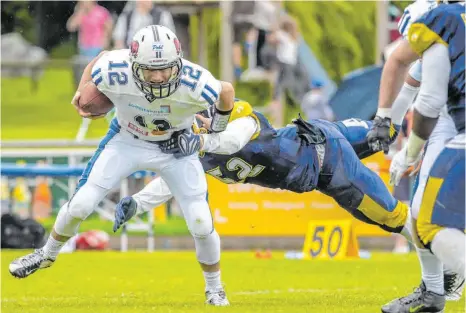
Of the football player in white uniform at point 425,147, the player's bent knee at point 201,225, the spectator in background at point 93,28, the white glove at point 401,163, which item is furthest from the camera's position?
the spectator in background at point 93,28

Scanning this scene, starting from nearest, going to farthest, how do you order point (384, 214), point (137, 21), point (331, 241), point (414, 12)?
1. point (414, 12)
2. point (384, 214)
3. point (331, 241)
4. point (137, 21)

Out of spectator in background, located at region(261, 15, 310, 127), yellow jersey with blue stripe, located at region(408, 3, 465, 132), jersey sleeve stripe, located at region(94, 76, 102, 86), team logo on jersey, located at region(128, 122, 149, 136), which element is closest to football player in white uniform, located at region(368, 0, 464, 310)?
yellow jersey with blue stripe, located at region(408, 3, 465, 132)

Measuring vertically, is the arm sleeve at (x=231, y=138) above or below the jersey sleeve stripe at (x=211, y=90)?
below

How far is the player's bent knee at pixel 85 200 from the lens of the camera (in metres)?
7.27

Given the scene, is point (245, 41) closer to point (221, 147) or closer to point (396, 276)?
point (396, 276)

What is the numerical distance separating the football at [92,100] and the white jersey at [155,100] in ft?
0.28

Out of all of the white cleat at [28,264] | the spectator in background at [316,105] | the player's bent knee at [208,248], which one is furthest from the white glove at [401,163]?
the spectator in background at [316,105]

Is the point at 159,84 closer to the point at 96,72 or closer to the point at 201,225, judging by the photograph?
the point at 96,72

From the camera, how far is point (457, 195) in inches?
223

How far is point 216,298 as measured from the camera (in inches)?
295

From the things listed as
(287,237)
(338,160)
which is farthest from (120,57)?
(287,237)

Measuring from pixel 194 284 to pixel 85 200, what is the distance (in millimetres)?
2405

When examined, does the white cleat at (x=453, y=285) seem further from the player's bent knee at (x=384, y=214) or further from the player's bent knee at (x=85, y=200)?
the player's bent knee at (x=85, y=200)

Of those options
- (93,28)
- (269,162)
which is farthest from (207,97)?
(93,28)
